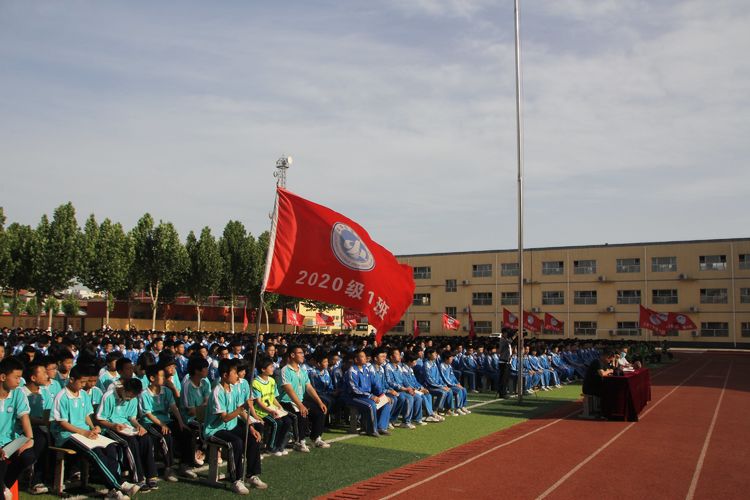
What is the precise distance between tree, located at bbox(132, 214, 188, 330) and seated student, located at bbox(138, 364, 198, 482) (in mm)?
46565

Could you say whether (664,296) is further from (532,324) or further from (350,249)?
(350,249)

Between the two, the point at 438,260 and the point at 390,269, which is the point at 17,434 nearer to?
the point at 390,269

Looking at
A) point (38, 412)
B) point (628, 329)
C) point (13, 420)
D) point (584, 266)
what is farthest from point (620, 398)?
point (584, 266)

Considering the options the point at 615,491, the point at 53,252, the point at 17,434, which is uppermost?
the point at 53,252

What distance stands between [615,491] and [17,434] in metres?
7.12

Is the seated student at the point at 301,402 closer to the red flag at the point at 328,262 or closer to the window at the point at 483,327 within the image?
the red flag at the point at 328,262

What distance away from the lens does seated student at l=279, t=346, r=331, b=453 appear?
34.7ft

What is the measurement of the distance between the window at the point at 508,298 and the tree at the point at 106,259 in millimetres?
33606

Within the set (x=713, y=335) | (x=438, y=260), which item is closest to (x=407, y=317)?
(x=438, y=260)

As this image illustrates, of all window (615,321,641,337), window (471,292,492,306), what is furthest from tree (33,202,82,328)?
window (615,321,641,337)

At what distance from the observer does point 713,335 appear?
2192 inches

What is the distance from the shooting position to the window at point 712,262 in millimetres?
55656

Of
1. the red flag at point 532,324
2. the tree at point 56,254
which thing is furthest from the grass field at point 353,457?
the tree at point 56,254

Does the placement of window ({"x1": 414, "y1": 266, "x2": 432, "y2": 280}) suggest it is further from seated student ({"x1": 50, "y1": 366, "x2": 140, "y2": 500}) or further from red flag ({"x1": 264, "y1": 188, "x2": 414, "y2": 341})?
seated student ({"x1": 50, "y1": 366, "x2": 140, "y2": 500})
